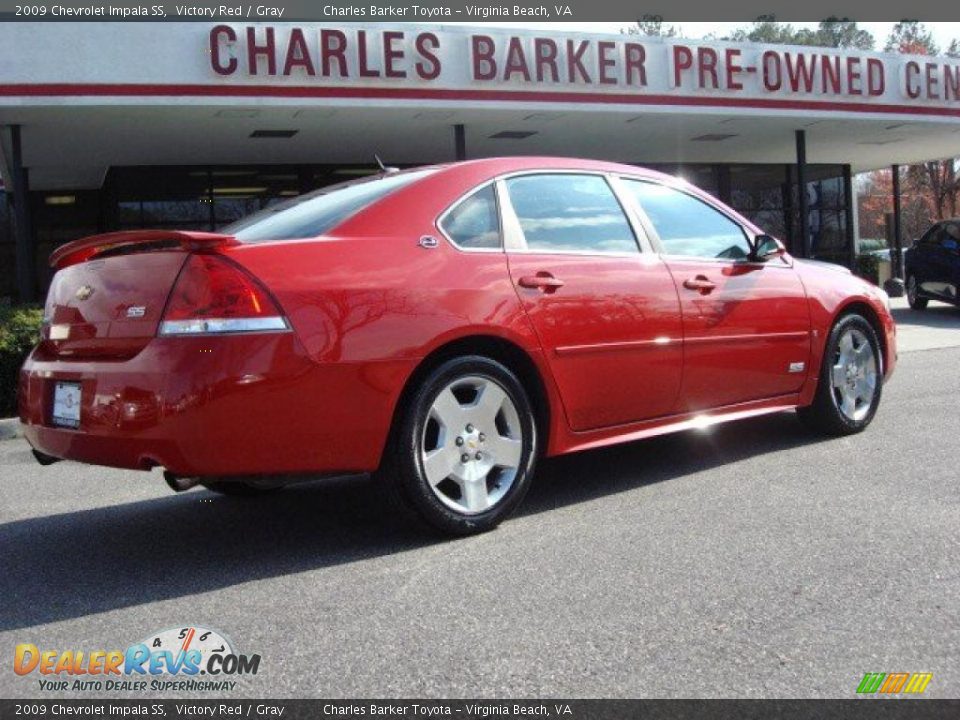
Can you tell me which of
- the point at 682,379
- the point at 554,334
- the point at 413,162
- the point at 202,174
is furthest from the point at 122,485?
the point at 413,162

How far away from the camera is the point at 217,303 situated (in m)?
3.40

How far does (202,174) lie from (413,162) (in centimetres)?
409

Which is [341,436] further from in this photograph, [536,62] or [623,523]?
[536,62]

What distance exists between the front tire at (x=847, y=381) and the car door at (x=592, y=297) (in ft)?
4.50

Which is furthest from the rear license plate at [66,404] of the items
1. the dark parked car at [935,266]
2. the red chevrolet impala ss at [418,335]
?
the dark parked car at [935,266]

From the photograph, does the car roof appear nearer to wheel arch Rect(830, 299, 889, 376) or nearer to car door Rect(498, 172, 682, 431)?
car door Rect(498, 172, 682, 431)

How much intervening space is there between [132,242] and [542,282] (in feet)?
5.45

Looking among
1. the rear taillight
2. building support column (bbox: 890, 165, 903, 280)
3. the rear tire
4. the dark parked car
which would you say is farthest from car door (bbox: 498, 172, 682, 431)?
building support column (bbox: 890, 165, 903, 280)

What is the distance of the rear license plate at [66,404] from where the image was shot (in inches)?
145

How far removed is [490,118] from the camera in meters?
14.6

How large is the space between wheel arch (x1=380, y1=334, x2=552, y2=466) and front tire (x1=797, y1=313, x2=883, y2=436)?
7.06 feet

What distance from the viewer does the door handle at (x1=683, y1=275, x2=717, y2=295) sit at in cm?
484

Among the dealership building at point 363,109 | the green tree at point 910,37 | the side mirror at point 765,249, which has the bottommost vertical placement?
the side mirror at point 765,249

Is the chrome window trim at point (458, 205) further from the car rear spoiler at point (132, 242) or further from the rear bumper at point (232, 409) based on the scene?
the car rear spoiler at point (132, 242)
